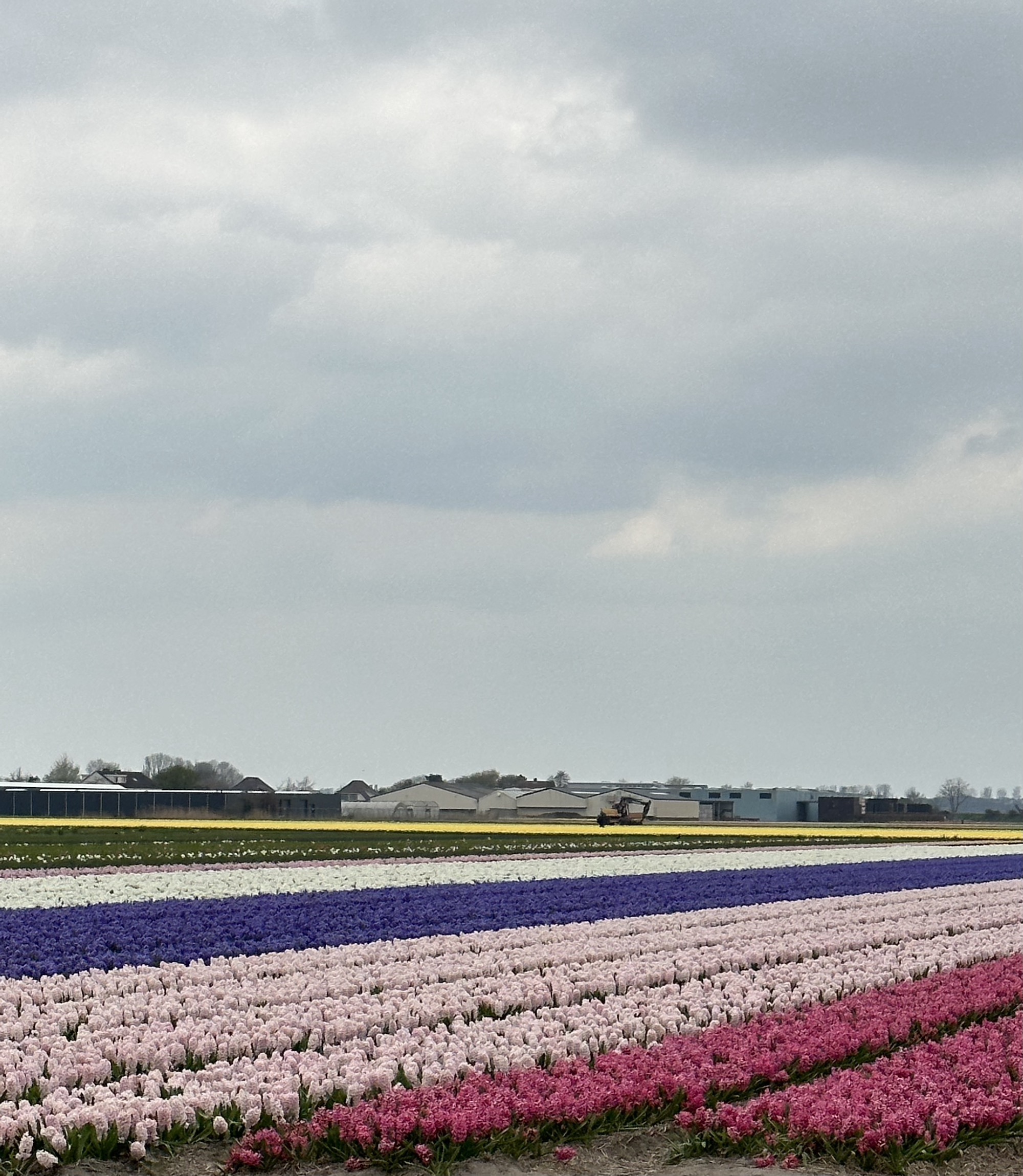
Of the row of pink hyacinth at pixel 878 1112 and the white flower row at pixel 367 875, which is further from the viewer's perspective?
the white flower row at pixel 367 875

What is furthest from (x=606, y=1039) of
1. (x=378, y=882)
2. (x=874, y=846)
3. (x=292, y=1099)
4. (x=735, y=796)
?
(x=735, y=796)

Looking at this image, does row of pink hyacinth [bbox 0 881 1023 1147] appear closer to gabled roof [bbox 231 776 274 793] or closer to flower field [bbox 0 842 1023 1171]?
flower field [bbox 0 842 1023 1171]

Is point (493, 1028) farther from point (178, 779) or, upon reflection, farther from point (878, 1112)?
point (178, 779)

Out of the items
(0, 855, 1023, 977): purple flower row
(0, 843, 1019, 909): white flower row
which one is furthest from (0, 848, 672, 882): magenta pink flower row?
(0, 855, 1023, 977): purple flower row

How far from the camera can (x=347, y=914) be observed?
20.5 meters

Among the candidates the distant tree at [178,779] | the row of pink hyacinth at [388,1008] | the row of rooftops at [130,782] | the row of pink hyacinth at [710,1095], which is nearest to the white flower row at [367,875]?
the row of pink hyacinth at [388,1008]

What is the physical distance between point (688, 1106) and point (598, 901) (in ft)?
47.5

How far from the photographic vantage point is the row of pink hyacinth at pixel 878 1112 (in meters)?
8.72

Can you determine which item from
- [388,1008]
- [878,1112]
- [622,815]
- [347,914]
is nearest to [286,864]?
[347,914]

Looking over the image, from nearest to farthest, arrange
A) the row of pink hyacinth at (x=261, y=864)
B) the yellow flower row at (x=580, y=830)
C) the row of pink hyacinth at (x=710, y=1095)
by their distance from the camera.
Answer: the row of pink hyacinth at (x=710, y=1095) < the row of pink hyacinth at (x=261, y=864) < the yellow flower row at (x=580, y=830)

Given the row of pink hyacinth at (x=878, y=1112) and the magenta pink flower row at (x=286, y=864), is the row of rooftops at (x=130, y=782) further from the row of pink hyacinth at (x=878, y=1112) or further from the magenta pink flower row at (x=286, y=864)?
the row of pink hyacinth at (x=878, y=1112)

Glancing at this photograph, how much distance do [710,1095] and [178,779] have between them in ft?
445

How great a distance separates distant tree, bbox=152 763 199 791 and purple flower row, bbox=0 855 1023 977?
4500 inches

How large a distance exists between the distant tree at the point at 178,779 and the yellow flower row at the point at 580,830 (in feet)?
181
